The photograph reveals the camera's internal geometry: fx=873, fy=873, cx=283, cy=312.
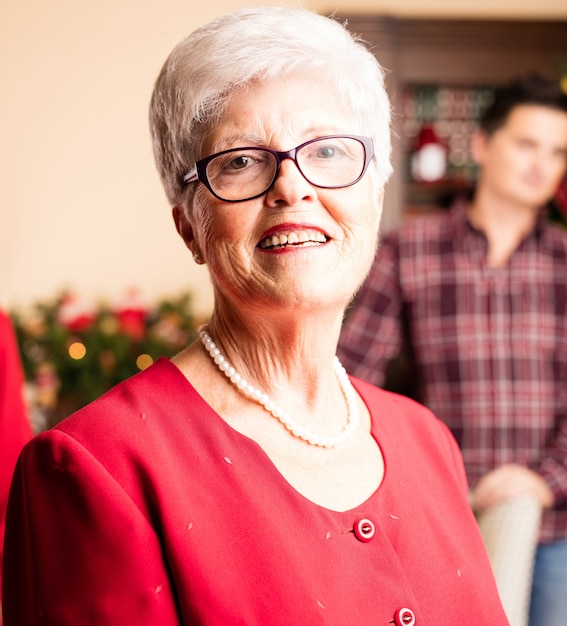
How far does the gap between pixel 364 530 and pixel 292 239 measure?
15.7 inches

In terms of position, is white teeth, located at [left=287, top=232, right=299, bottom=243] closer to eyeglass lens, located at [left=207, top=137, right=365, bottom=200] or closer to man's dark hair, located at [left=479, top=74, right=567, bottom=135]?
eyeglass lens, located at [left=207, top=137, right=365, bottom=200]

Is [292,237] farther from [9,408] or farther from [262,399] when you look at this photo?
[9,408]

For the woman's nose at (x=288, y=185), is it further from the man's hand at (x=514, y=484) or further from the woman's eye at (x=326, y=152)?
the man's hand at (x=514, y=484)

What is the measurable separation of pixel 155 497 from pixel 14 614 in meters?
0.24

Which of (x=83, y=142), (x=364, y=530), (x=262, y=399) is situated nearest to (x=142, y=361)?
(x=83, y=142)

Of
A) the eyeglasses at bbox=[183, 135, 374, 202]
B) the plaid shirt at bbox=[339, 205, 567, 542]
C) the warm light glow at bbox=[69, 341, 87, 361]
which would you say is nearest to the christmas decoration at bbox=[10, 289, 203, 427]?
the warm light glow at bbox=[69, 341, 87, 361]

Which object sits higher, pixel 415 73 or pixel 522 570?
pixel 415 73

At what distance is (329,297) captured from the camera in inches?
46.8

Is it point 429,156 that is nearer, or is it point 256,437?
point 256,437

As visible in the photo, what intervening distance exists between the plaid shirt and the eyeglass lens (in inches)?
64.5

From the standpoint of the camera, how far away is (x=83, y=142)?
4.41 meters

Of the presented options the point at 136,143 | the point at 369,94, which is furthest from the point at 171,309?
the point at 369,94

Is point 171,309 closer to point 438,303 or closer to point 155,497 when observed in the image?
point 438,303

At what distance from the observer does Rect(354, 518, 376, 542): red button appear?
45.3 inches
